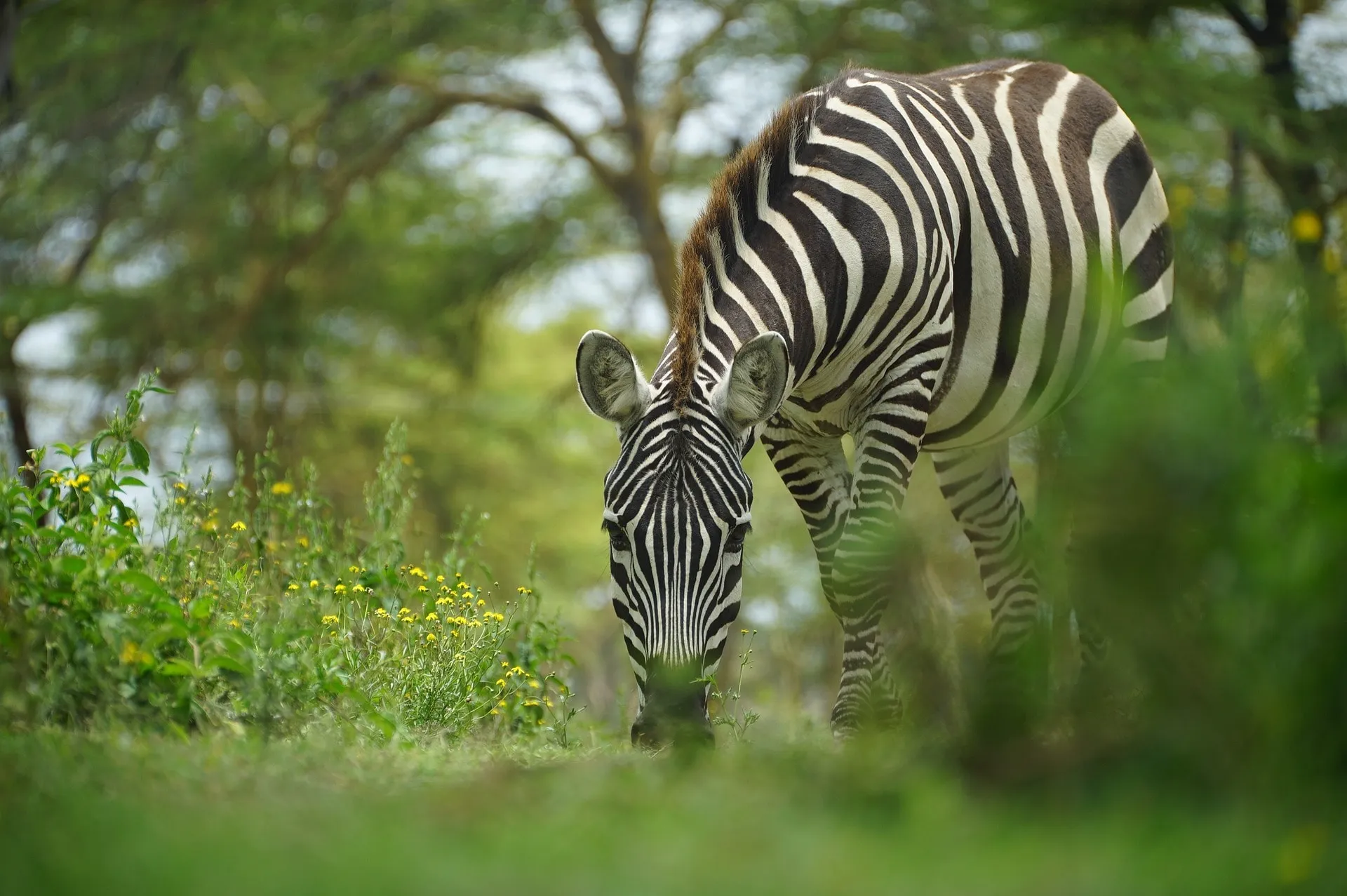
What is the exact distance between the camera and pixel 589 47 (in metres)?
15.3

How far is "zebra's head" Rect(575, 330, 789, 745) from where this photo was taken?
3955mm

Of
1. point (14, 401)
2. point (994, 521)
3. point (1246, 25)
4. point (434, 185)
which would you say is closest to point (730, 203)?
point (994, 521)

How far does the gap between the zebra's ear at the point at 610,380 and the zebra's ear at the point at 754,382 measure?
0.25 meters

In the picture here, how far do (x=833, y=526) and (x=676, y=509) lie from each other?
4.77 ft

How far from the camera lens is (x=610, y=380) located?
14.1 ft

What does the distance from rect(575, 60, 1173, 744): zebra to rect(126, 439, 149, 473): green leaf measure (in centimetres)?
137

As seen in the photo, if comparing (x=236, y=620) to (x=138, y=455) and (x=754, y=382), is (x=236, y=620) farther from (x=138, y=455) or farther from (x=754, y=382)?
(x=754, y=382)

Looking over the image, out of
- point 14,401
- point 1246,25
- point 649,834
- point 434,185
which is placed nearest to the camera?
point 649,834

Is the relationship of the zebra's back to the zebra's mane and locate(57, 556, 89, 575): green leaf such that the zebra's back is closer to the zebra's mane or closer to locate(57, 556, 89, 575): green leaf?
the zebra's mane

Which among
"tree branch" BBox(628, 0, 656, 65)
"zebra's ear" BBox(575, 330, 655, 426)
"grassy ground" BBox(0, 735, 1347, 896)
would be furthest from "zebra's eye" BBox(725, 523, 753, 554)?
"tree branch" BBox(628, 0, 656, 65)

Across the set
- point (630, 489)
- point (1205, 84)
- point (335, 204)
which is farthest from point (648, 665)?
point (335, 204)

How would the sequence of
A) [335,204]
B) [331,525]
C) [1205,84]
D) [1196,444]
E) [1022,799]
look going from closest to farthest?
[1022,799]
[1196,444]
[331,525]
[1205,84]
[335,204]

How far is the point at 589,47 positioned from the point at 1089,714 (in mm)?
13647

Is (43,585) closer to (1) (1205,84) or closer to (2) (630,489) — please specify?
(2) (630,489)
